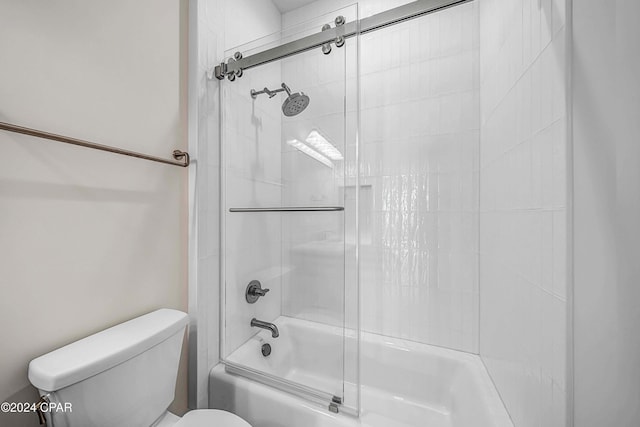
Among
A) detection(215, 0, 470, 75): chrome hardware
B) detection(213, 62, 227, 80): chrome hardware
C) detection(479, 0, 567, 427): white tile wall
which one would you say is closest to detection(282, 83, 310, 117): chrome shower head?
detection(215, 0, 470, 75): chrome hardware

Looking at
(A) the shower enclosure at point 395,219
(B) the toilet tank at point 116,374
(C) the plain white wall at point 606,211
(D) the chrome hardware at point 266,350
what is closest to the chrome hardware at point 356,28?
(A) the shower enclosure at point 395,219

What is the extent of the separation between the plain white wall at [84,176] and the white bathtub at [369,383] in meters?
0.33

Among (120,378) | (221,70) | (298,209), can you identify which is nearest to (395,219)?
(298,209)

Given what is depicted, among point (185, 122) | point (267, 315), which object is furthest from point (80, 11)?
point (267, 315)

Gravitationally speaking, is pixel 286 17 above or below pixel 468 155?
above

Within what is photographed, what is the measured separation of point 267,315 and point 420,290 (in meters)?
0.85

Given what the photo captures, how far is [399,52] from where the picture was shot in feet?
4.69

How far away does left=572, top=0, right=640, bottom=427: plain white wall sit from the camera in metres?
0.46

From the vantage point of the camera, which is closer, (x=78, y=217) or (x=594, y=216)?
(x=594, y=216)

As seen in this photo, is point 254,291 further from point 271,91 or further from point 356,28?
point 356,28

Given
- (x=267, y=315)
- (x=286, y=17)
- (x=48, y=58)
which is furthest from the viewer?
(x=286, y=17)

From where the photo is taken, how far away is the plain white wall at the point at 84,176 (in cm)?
63

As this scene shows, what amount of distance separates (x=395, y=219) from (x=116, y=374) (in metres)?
1.33

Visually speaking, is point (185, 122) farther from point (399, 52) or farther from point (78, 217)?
point (399, 52)
